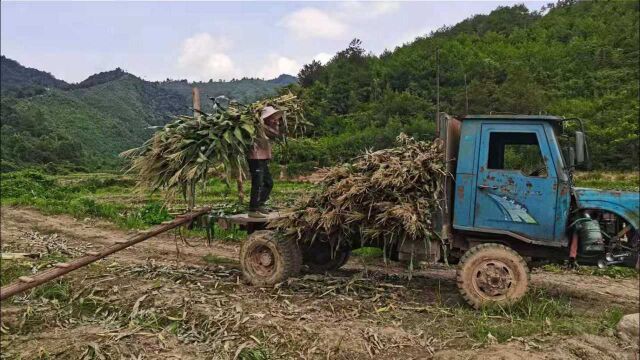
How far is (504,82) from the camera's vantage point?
1369 inches

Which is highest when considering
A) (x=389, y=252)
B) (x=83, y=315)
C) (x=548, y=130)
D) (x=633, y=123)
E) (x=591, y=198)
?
(x=633, y=123)

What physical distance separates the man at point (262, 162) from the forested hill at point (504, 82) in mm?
16560

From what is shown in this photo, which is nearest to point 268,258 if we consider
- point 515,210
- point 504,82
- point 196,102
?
point 196,102

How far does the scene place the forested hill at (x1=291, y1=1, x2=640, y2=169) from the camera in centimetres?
2969

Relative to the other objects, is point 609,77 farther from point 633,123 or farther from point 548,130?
point 548,130

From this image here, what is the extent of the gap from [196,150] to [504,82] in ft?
104

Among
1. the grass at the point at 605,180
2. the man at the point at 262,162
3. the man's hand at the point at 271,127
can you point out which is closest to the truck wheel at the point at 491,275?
the man at the point at 262,162

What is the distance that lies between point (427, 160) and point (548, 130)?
140cm

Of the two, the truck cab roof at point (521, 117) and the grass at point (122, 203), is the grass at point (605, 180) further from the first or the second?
the truck cab roof at point (521, 117)

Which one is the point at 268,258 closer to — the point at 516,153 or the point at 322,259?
the point at 322,259

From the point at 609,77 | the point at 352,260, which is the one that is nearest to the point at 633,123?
the point at 609,77

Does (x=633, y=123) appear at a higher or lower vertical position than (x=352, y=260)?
higher

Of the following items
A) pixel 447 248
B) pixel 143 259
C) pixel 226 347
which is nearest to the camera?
pixel 226 347

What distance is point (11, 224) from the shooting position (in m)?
13.3
